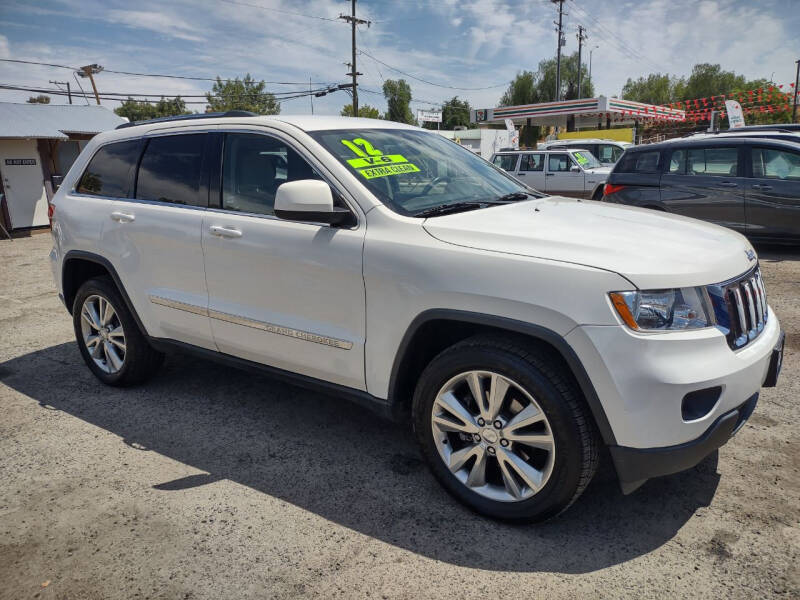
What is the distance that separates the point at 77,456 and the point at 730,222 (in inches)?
339

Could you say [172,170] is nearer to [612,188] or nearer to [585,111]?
[612,188]

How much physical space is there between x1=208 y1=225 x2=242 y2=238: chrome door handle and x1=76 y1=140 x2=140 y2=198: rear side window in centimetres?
108

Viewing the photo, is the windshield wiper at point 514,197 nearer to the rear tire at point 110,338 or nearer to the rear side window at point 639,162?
the rear tire at point 110,338

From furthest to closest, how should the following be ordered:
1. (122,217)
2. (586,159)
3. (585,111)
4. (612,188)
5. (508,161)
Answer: (585,111), (508,161), (586,159), (612,188), (122,217)

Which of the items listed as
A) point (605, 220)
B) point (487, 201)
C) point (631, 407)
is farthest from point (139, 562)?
point (605, 220)

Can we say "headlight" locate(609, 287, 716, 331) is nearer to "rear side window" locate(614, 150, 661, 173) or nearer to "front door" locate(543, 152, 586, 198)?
"rear side window" locate(614, 150, 661, 173)

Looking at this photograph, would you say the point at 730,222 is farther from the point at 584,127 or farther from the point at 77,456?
the point at 584,127

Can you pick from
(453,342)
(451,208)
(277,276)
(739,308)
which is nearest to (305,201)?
(277,276)

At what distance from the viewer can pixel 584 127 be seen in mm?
52188

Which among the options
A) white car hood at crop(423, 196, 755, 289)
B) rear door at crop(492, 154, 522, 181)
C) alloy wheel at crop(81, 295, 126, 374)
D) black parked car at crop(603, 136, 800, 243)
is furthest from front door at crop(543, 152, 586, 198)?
alloy wheel at crop(81, 295, 126, 374)

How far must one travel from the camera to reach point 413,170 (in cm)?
329

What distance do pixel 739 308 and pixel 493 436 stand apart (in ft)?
3.81

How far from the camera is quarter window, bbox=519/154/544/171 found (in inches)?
663

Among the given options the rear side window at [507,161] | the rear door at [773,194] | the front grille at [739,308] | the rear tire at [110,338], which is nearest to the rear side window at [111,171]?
the rear tire at [110,338]
